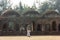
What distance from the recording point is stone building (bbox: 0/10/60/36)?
39.6 m

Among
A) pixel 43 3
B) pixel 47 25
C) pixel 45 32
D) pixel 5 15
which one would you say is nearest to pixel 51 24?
pixel 47 25

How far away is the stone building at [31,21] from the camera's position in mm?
39594

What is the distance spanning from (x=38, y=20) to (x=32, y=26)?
5.93ft

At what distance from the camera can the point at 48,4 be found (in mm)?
65188

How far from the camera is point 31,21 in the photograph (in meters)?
40.2

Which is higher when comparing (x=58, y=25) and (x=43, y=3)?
(x=43, y=3)

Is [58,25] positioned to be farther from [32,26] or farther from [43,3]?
[43,3]

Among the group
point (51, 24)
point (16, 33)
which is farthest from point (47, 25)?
point (16, 33)

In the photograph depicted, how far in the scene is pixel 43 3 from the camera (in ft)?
213

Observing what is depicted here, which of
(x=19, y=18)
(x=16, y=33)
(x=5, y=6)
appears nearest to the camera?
(x=16, y=33)

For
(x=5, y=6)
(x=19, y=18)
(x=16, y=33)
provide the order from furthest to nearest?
1. (x=5, y=6)
2. (x=19, y=18)
3. (x=16, y=33)

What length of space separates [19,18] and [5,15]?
2.86 m

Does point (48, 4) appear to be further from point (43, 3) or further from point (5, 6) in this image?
point (5, 6)

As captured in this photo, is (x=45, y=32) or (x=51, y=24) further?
(x=51, y=24)
